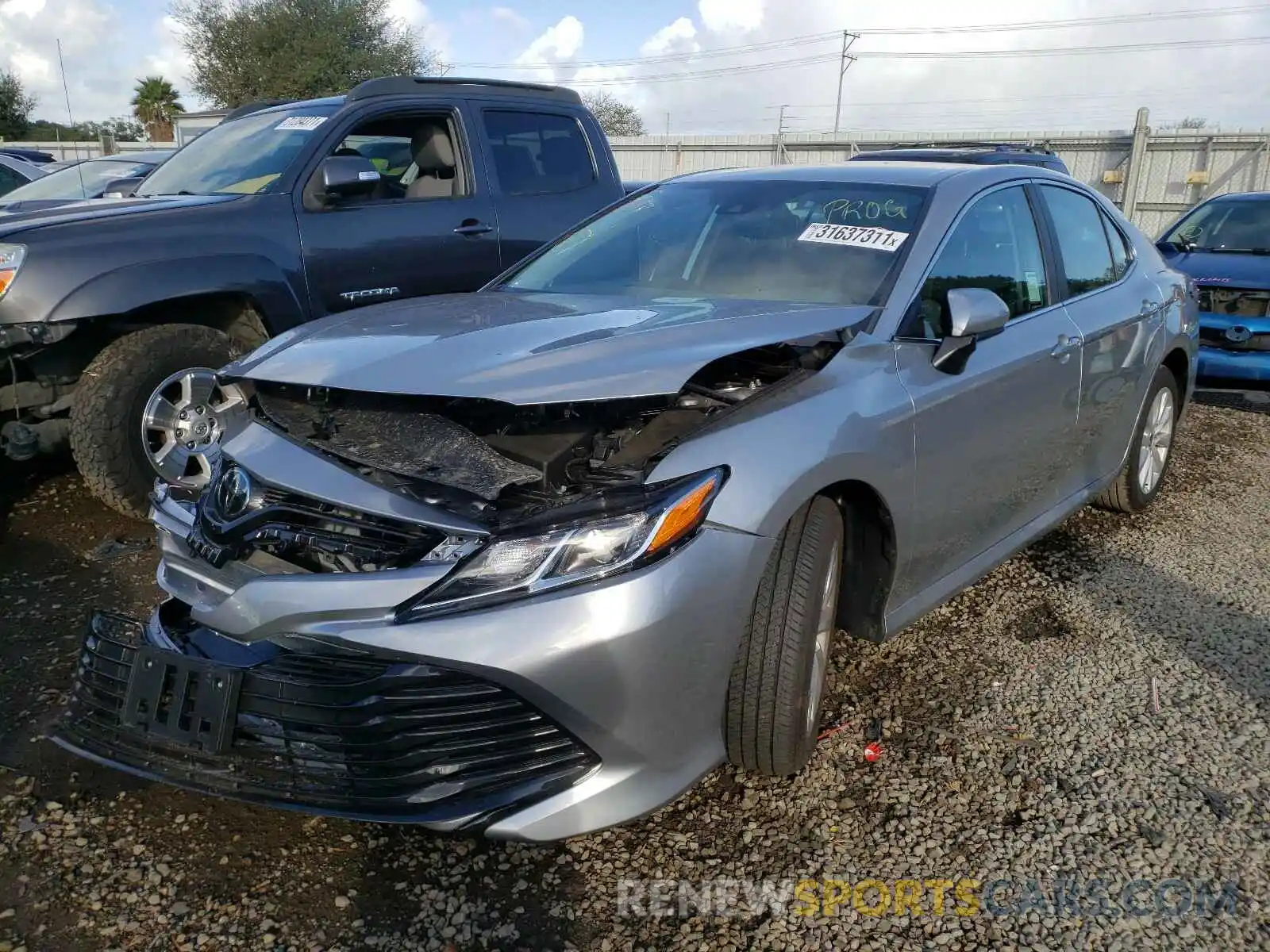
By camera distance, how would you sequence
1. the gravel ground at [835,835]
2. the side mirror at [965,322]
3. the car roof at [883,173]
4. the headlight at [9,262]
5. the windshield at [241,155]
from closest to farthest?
the gravel ground at [835,835] → the side mirror at [965,322] → the car roof at [883,173] → the headlight at [9,262] → the windshield at [241,155]

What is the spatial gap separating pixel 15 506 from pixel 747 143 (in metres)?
22.0

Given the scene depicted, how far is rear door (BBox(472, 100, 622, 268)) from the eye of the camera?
574 cm

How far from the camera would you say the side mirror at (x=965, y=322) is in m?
2.79

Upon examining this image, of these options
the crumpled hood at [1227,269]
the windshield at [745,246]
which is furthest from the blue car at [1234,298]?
the windshield at [745,246]

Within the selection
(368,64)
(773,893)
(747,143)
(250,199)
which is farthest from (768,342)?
(368,64)

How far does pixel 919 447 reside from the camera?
108 inches

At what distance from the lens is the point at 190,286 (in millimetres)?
4324

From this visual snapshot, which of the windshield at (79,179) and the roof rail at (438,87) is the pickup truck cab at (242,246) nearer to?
the roof rail at (438,87)

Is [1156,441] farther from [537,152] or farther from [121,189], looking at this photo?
[121,189]

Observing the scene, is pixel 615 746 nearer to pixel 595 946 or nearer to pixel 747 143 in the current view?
pixel 595 946

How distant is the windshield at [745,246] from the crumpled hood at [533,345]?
200 mm

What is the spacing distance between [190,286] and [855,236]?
2951 millimetres

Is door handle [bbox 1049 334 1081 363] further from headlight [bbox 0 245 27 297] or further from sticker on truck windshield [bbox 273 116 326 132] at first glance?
headlight [bbox 0 245 27 297]

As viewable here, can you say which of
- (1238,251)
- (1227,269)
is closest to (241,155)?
(1227,269)
